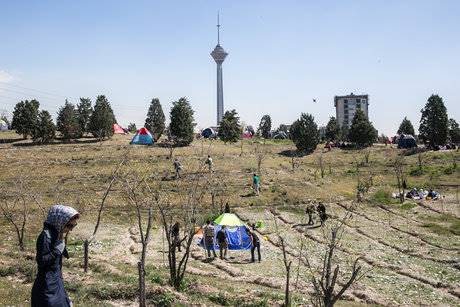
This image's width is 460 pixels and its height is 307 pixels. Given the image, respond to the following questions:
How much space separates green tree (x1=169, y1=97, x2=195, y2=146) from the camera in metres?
69.1

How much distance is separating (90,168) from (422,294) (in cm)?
4259

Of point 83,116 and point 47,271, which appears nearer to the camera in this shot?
point 47,271

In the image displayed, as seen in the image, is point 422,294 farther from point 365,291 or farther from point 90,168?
point 90,168

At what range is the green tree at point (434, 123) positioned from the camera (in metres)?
80.5

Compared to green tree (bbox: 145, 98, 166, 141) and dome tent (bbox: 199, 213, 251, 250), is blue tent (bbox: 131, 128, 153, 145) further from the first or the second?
dome tent (bbox: 199, 213, 251, 250)

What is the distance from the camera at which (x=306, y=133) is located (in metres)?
75.6

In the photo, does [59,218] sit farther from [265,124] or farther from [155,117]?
[265,124]

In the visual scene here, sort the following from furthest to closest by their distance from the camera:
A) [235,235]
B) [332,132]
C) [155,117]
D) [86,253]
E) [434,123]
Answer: [332,132]
[155,117]
[434,123]
[235,235]
[86,253]

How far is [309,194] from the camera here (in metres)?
47.8

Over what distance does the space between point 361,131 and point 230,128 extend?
2501cm

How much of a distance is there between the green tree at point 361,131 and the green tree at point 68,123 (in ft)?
158

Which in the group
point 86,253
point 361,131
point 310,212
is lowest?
point 310,212

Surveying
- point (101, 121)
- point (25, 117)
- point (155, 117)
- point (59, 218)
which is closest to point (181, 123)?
point (101, 121)

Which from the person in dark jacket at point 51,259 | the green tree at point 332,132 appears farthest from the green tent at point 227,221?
the green tree at point 332,132
